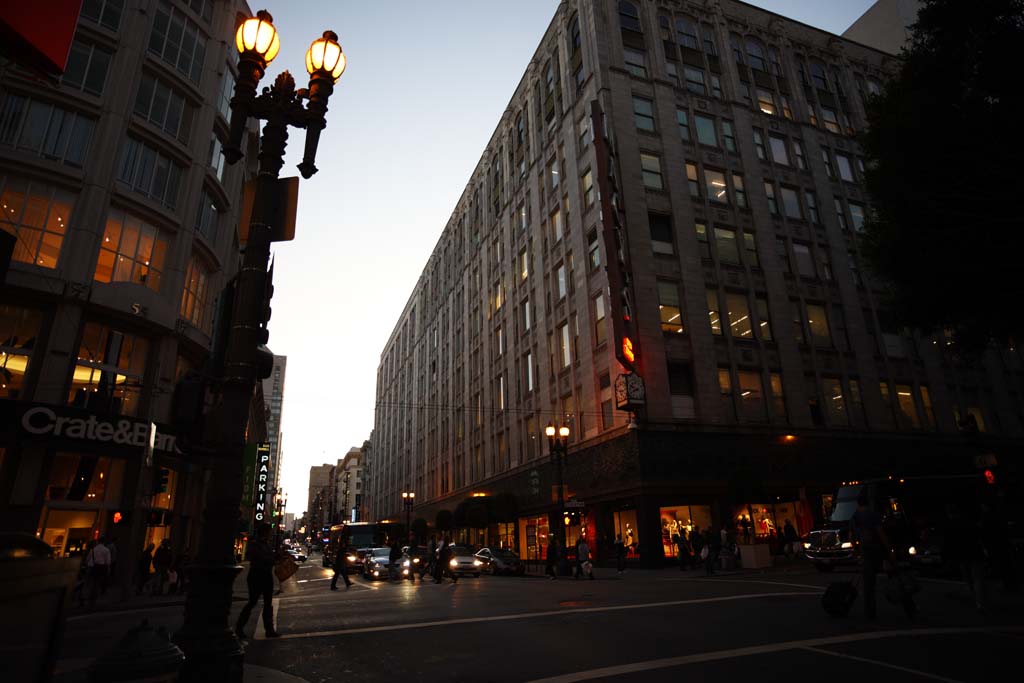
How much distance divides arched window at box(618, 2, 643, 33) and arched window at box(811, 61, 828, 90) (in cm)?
1519

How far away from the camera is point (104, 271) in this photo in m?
22.6

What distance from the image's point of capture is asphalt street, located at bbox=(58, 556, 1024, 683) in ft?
21.2

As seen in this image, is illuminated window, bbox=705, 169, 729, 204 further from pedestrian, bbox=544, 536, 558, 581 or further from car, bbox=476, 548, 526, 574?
car, bbox=476, 548, 526, 574

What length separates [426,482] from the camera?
67188 mm

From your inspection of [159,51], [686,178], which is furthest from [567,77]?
[159,51]

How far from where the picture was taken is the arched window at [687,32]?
3819 cm

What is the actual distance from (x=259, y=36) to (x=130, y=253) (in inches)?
831

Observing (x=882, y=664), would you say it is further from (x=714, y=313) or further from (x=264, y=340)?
(x=714, y=313)

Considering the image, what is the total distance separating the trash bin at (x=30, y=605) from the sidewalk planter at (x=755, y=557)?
25.3 meters

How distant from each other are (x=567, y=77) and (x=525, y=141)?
7.97 meters

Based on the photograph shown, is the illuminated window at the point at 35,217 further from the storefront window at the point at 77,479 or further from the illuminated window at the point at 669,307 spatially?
the illuminated window at the point at 669,307

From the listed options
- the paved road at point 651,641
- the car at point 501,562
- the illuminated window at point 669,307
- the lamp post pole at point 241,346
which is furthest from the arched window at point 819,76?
the lamp post pole at point 241,346

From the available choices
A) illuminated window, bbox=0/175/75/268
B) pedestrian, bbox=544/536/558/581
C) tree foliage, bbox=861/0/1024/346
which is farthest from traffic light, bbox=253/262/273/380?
pedestrian, bbox=544/536/558/581

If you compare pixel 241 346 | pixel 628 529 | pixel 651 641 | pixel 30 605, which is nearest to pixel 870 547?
pixel 651 641
